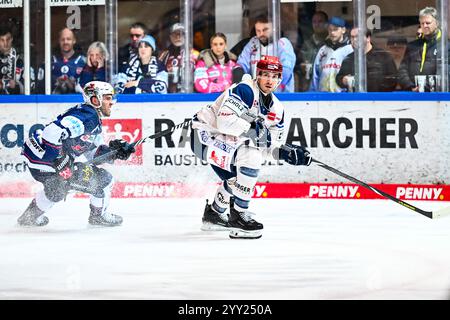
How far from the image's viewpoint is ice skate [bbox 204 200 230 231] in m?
5.04

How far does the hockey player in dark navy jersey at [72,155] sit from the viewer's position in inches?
198

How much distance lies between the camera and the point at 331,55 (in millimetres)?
7059

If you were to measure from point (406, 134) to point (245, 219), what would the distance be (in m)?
2.25

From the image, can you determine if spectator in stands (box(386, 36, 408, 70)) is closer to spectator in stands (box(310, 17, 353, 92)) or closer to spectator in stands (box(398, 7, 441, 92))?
spectator in stands (box(398, 7, 441, 92))

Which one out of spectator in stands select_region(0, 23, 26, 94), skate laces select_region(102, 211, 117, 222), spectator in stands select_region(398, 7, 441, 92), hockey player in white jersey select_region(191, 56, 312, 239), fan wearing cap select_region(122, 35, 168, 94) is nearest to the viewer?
hockey player in white jersey select_region(191, 56, 312, 239)

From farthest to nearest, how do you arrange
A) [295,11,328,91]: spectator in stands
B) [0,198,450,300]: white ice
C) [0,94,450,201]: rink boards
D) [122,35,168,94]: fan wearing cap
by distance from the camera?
[122,35,168,94]: fan wearing cap → [295,11,328,91]: spectator in stands → [0,94,450,201]: rink boards → [0,198,450,300]: white ice

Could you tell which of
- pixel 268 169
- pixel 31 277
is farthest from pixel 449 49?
pixel 31 277

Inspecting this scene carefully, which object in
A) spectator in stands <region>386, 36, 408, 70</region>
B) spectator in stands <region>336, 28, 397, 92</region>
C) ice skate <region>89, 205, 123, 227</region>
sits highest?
spectator in stands <region>386, 36, 408, 70</region>

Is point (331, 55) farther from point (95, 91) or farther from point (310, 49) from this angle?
point (95, 91)

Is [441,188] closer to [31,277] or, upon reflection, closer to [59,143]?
[59,143]

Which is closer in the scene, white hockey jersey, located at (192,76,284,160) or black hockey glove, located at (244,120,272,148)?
white hockey jersey, located at (192,76,284,160)

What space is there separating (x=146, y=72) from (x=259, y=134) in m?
2.41

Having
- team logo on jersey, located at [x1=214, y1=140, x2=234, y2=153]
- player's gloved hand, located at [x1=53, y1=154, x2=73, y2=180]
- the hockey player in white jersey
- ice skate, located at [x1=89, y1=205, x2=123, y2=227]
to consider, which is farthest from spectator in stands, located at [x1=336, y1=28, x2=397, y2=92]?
player's gloved hand, located at [x1=53, y1=154, x2=73, y2=180]

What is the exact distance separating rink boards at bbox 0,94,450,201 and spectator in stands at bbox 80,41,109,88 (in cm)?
38
